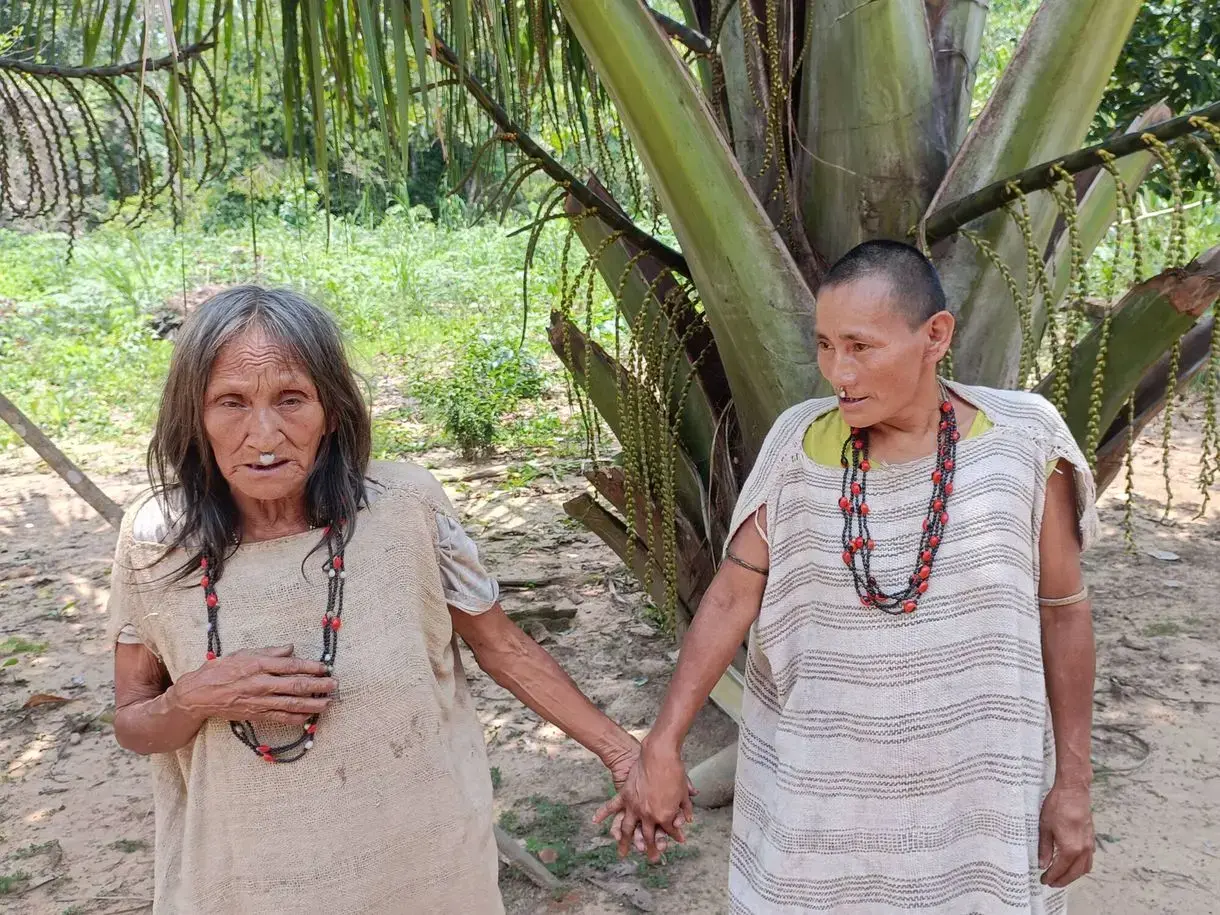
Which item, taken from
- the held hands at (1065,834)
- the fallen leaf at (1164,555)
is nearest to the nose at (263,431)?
the held hands at (1065,834)

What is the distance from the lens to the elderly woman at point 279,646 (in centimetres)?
145

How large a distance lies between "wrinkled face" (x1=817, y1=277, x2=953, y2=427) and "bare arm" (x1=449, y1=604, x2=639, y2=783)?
61 centimetres

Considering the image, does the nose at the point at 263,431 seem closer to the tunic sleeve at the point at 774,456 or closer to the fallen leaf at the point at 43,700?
the tunic sleeve at the point at 774,456

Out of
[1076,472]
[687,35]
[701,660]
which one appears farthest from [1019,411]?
[687,35]

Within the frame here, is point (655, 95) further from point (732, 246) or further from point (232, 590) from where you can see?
point (232, 590)

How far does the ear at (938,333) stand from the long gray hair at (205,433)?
82cm

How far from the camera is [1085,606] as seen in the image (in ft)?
5.41

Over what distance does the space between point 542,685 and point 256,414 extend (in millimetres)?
617

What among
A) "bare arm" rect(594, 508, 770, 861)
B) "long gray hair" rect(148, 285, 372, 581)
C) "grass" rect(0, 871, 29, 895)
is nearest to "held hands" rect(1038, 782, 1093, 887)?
"bare arm" rect(594, 508, 770, 861)

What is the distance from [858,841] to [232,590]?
98 centimetres

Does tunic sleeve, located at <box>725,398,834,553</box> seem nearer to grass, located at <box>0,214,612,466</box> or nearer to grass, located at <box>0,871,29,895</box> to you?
grass, located at <box>0,871,29,895</box>

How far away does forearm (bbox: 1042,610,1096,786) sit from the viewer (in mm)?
1636

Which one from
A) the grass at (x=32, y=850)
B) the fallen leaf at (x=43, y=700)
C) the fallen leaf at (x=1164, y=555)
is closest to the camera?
the grass at (x=32, y=850)

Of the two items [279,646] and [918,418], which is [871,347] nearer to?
[918,418]
